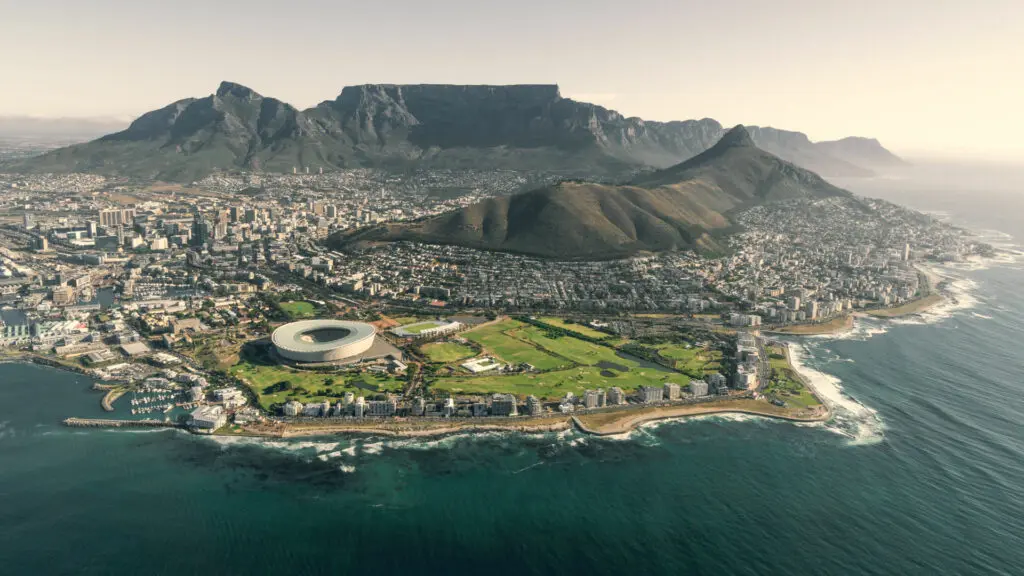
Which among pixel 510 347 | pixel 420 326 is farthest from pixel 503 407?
pixel 420 326

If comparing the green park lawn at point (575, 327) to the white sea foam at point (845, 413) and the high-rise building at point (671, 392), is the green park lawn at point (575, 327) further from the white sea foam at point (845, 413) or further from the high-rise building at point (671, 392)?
the white sea foam at point (845, 413)

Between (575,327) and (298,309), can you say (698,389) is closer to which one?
(575,327)

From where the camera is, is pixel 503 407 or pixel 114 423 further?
pixel 503 407

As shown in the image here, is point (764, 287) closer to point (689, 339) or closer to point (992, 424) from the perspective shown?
point (689, 339)

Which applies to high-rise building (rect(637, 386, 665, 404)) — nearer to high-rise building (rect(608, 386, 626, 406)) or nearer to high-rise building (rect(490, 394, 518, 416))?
high-rise building (rect(608, 386, 626, 406))

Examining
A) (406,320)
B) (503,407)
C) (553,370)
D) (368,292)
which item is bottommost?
(503,407)

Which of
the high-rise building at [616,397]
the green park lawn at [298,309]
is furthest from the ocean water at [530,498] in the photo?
the green park lawn at [298,309]

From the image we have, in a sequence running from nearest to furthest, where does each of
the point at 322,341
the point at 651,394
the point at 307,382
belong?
the point at 651,394 < the point at 307,382 < the point at 322,341
